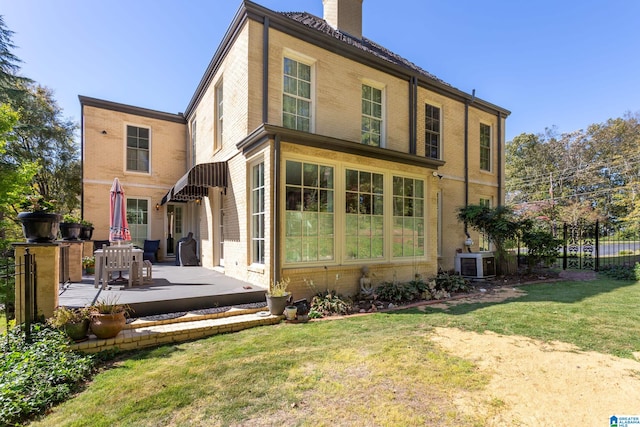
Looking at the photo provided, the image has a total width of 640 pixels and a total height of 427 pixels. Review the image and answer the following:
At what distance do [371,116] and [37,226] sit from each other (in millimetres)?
8400

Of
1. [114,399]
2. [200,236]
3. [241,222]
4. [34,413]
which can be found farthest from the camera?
[200,236]

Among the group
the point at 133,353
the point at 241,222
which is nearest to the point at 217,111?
the point at 241,222

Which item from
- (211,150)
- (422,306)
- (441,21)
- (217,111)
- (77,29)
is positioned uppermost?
(441,21)

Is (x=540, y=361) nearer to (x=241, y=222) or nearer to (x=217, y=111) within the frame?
(x=241, y=222)

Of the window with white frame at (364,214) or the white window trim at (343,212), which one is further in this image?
the window with white frame at (364,214)

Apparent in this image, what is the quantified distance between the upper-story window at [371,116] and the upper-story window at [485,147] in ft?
21.5

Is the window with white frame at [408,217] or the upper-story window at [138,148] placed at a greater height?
the upper-story window at [138,148]

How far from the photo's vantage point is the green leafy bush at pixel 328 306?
6.10 meters

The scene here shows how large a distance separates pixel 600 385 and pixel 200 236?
36.2 ft

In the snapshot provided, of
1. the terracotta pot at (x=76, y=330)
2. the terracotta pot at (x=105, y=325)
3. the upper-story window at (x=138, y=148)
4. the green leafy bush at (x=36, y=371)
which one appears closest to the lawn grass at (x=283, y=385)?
the green leafy bush at (x=36, y=371)

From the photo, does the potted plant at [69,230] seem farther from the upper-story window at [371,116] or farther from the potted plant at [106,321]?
Result: the upper-story window at [371,116]

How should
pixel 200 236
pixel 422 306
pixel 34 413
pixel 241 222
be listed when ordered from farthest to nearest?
pixel 200 236 → pixel 241 222 → pixel 422 306 → pixel 34 413

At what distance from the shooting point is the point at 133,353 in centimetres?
427

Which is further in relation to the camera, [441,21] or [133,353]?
[441,21]
